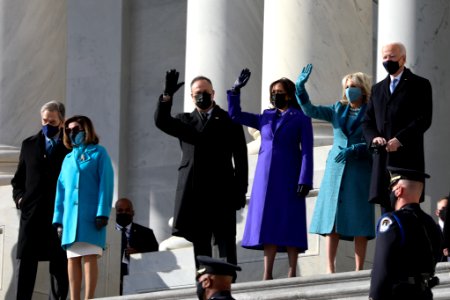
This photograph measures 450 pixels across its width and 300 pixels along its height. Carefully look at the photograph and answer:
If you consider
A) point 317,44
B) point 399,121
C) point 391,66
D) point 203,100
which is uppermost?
point 317,44

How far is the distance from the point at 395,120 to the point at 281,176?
2.55 m

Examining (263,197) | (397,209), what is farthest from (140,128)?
(397,209)

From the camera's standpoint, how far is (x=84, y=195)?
27.9 meters

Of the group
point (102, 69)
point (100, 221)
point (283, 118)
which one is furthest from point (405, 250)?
point (102, 69)

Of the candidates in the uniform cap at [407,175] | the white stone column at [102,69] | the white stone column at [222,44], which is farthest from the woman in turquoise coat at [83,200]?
the white stone column at [102,69]

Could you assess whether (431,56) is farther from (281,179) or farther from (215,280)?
(215,280)

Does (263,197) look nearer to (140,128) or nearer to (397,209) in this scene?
(397,209)

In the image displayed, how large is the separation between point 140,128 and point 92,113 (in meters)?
1.16

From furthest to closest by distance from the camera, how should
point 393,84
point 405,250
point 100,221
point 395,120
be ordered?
1. point 100,221
2. point 393,84
3. point 395,120
4. point 405,250

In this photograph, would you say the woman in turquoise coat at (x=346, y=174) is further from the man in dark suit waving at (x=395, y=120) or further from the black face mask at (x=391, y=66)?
the black face mask at (x=391, y=66)

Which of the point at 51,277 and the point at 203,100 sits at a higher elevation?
the point at 203,100

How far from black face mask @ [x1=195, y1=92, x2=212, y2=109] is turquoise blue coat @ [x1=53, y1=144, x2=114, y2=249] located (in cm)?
179

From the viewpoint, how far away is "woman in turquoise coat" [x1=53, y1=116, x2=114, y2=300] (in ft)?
90.6

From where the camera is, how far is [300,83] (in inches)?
1063
